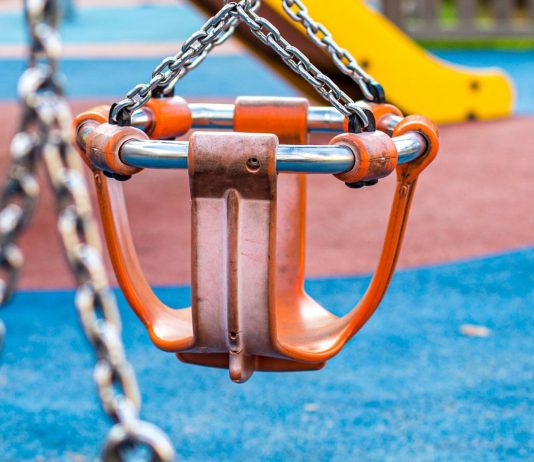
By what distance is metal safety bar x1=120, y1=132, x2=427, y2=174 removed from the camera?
33.2 inches

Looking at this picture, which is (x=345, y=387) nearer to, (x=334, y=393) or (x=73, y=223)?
(x=334, y=393)

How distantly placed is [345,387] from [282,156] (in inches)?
46.4

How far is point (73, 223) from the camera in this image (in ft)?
3.25

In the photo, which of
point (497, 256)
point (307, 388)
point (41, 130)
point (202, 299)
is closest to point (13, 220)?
point (41, 130)

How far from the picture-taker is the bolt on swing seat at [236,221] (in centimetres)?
86

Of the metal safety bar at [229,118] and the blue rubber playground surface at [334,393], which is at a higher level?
the metal safety bar at [229,118]

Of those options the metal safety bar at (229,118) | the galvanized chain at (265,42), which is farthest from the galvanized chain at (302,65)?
the metal safety bar at (229,118)

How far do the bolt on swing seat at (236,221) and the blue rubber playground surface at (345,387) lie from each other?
647 mm

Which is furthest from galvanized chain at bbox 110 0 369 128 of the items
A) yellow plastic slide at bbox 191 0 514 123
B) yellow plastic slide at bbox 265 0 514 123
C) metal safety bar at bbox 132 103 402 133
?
yellow plastic slide at bbox 265 0 514 123

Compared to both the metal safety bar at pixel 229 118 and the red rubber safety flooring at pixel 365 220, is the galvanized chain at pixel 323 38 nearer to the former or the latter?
the metal safety bar at pixel 229 118

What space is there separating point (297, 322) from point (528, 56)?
654 cm

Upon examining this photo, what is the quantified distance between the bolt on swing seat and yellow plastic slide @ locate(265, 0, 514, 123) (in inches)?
95.8

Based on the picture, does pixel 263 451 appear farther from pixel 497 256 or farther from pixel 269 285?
pixel 497 256

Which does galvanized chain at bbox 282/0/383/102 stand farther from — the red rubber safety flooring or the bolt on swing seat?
the red rubber safety flooring
